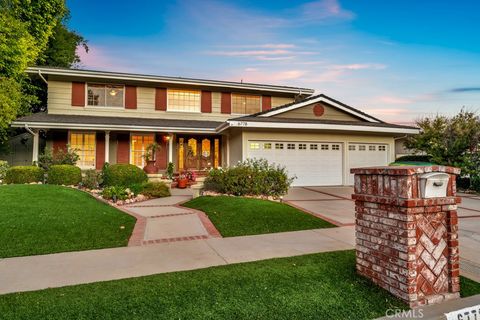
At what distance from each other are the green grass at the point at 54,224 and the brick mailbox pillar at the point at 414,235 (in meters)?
4.30

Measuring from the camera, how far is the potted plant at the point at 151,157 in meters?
14.6

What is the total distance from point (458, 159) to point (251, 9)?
41.3ft

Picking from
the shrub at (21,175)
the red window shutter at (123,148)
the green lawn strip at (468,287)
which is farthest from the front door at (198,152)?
the green lawn strip at (468,287)

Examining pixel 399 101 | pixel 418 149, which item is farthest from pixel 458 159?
pixel 399 101

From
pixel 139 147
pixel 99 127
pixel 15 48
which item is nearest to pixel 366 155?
pixel 139 147

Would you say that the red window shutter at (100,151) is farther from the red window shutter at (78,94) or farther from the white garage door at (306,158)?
the white garage door at (306,158)

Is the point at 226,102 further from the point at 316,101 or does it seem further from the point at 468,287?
the point at 468,287

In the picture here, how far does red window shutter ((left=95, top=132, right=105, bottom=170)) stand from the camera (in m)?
15.2

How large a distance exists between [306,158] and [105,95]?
11.5 meters

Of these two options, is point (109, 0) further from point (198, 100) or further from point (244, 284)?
point (244, 284)

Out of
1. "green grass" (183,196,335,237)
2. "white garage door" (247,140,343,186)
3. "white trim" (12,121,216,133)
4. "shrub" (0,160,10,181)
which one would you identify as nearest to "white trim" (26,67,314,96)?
"white trim" (12,121,216,133)

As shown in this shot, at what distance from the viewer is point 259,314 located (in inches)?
106

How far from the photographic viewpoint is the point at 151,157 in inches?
605

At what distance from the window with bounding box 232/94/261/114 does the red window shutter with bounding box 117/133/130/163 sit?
655cm
